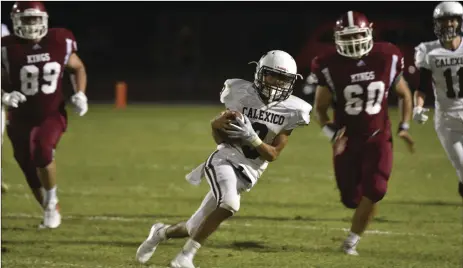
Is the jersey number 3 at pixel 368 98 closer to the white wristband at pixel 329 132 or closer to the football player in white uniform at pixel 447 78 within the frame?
the white wristband at pixel 329 132

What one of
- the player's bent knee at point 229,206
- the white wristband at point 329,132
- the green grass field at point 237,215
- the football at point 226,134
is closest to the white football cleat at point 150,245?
the green grass field at point 237,215

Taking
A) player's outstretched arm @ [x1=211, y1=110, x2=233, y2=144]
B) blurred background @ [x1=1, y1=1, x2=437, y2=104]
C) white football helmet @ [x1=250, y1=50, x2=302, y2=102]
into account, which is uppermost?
white football helmet @ [x1=250, y1=50, x2=302, y2=102]

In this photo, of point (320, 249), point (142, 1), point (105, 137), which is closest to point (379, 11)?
point (142, 1)

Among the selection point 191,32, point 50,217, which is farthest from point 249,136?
point 191,32

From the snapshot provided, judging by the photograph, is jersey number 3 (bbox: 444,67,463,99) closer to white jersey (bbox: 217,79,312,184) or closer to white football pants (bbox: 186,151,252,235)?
white jersey (bbox: 217,79,312,184)

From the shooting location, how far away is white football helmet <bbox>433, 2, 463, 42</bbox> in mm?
6254

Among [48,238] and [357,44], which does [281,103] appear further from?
[48,238]

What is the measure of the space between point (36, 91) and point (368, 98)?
88.4 inches

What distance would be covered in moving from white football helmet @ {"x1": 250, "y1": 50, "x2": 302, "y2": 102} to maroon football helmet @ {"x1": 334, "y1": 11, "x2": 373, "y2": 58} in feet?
3.09

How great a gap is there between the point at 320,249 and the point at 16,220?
2266 mm

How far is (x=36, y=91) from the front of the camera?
652cm

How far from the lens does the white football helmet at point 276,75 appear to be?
495 cm

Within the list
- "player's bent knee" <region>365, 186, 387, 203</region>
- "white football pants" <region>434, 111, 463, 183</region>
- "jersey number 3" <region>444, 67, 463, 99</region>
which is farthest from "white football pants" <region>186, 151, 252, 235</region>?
"jersey number 3" <region>444, 67, 463, 99</region>

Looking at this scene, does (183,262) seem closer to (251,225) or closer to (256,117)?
(256,117)
